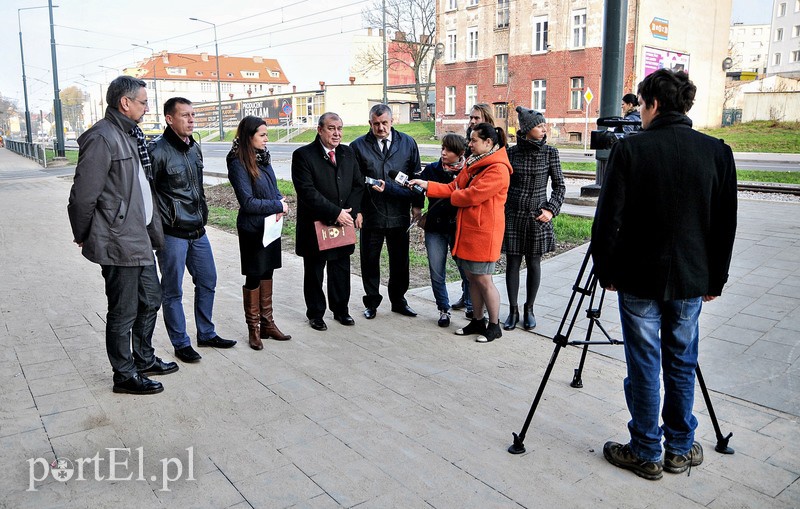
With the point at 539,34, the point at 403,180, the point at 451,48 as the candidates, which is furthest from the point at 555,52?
the point at 403,180

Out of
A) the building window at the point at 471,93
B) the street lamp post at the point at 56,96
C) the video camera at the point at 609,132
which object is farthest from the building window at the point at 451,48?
the video camera at the point at 609,132

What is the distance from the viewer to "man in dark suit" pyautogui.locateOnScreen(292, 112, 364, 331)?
562 cm

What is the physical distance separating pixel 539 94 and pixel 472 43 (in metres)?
6.52

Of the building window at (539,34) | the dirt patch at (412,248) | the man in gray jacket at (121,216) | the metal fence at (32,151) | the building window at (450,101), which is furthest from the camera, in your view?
the building window at (450,101)

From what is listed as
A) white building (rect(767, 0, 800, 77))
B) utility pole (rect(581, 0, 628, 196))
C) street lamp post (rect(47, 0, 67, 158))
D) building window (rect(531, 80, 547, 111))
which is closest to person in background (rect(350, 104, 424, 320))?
utility pole (rect(581, 0, 628, 196))

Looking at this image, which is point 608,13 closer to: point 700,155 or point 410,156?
point 410,156

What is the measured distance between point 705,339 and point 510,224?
1902 mm

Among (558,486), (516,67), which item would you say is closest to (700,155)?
(558,486)

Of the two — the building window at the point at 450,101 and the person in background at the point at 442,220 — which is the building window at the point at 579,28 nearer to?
the building window at the point at 450,101

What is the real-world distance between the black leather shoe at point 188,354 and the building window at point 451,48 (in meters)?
41.2

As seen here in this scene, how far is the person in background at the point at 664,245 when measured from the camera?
314cm

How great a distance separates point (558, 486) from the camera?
3.28 meters

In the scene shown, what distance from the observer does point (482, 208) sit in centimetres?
531

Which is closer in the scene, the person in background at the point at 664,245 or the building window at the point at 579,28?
the person in background at the point at 664,245
